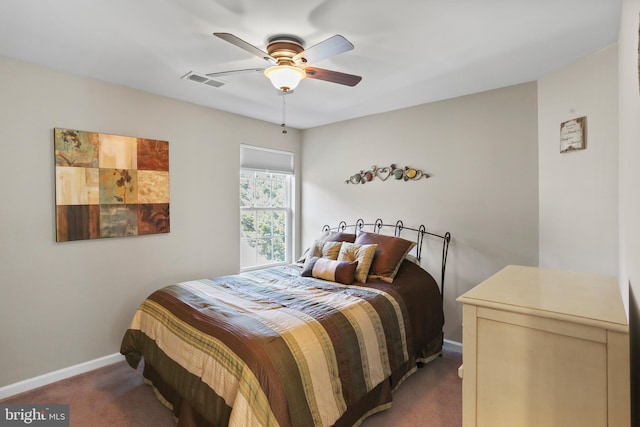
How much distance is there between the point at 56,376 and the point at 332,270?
2.47 meters

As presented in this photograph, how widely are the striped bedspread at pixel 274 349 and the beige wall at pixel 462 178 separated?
1.09 m

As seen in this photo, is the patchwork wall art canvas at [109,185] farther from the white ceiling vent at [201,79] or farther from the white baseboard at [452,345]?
the white baseboard at [452,345]

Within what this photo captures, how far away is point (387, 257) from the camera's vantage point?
298cm

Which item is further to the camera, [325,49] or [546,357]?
[325,49]

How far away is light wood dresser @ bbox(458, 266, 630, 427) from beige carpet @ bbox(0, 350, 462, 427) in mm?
1218

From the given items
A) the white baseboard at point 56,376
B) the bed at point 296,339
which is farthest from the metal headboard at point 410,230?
the white baseboard at point 56,376

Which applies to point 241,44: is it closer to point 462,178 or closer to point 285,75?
point 285,75

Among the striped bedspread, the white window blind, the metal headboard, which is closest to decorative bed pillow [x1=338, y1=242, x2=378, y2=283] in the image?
the striped bedspread

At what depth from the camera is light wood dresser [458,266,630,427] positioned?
0.96 meters

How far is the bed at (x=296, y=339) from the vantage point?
5.29 ft

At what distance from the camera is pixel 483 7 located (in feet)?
5.84

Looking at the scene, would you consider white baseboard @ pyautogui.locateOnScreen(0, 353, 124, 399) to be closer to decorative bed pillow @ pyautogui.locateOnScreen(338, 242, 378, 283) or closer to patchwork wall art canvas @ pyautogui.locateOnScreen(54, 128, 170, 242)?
patchwork wall art canvas @ pyautogui.locateOnScreen(54, 128, 170, 242)

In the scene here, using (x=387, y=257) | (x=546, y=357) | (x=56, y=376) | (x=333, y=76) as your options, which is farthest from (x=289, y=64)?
(x=56, y=376)

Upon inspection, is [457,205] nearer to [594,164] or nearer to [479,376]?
[594,164]
